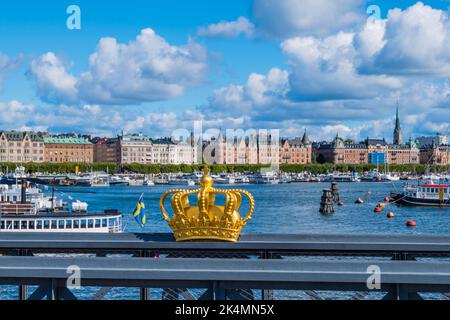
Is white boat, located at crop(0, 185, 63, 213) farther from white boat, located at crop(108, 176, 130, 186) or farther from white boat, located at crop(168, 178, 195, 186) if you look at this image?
white boat, located at crop(108, 176, 130, 186)

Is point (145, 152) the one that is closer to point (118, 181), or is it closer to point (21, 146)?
point (21, 146)

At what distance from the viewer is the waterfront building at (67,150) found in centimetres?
16250

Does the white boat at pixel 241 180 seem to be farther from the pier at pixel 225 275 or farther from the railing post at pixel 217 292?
the railing post at pixel 217 292

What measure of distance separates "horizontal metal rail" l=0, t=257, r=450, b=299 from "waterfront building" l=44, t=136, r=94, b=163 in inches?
6281

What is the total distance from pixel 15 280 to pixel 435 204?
2407 inches

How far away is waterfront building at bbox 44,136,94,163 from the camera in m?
162

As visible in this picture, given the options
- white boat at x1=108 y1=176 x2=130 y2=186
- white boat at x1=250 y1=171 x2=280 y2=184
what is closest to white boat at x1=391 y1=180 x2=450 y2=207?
white boat at x1=250 y1=171 x2=280 y2=184

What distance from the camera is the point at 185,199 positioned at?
30.0 ft

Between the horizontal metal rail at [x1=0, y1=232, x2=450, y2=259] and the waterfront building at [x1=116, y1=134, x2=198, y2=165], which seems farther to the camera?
the waterfront building at [x1=116, y1=134, x2=198, y2=165]

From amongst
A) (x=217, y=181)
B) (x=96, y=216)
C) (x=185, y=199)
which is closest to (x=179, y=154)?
(x=217, y=181)

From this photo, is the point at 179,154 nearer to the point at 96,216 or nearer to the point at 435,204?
the point at 435,204

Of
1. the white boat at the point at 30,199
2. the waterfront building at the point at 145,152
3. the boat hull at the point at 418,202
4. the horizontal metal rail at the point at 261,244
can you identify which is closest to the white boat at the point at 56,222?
the white boat at the point at 30,199

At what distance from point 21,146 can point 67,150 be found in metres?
11.4

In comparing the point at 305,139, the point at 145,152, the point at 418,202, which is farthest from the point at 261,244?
the point at 305,139
